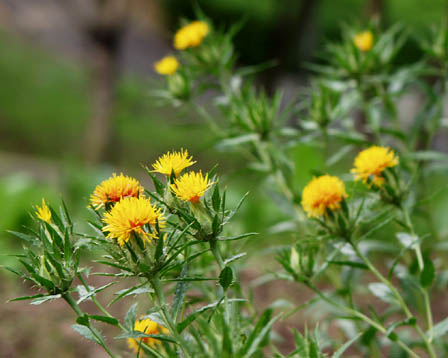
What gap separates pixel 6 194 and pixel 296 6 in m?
4.59

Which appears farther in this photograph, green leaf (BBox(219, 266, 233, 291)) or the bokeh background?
the bokeh background

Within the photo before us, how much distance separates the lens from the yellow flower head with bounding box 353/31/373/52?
1.50 meters

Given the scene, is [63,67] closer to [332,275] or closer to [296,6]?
[296,6]

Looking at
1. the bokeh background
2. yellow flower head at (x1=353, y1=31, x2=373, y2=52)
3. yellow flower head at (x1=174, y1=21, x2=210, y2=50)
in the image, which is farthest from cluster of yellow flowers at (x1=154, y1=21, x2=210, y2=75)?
yellow flower head at (x1=353, y1=31, x2=373, y2=52)

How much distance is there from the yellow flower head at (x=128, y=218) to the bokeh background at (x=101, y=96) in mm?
109

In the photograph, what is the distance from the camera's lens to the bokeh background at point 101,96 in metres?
2.53

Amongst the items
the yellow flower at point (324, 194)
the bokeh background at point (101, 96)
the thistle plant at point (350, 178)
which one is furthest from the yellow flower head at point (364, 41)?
the yellow flower at point (324, 194)

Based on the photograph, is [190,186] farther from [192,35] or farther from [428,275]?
[192,35]

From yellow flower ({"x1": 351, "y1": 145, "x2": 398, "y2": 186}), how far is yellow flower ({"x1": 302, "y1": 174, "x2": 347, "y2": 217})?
0.26ft

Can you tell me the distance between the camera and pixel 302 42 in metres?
6.35

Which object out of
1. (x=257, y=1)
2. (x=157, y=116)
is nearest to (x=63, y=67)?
(x=157, y=116)

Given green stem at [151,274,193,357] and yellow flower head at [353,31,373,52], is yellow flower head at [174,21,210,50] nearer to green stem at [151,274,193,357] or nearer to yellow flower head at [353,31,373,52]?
yellow flower head at [353,31,373,52]

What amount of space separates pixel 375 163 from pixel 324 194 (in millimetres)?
128

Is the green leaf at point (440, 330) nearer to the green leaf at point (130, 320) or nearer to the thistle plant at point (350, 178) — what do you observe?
the thistle plant at point (350, 178)
